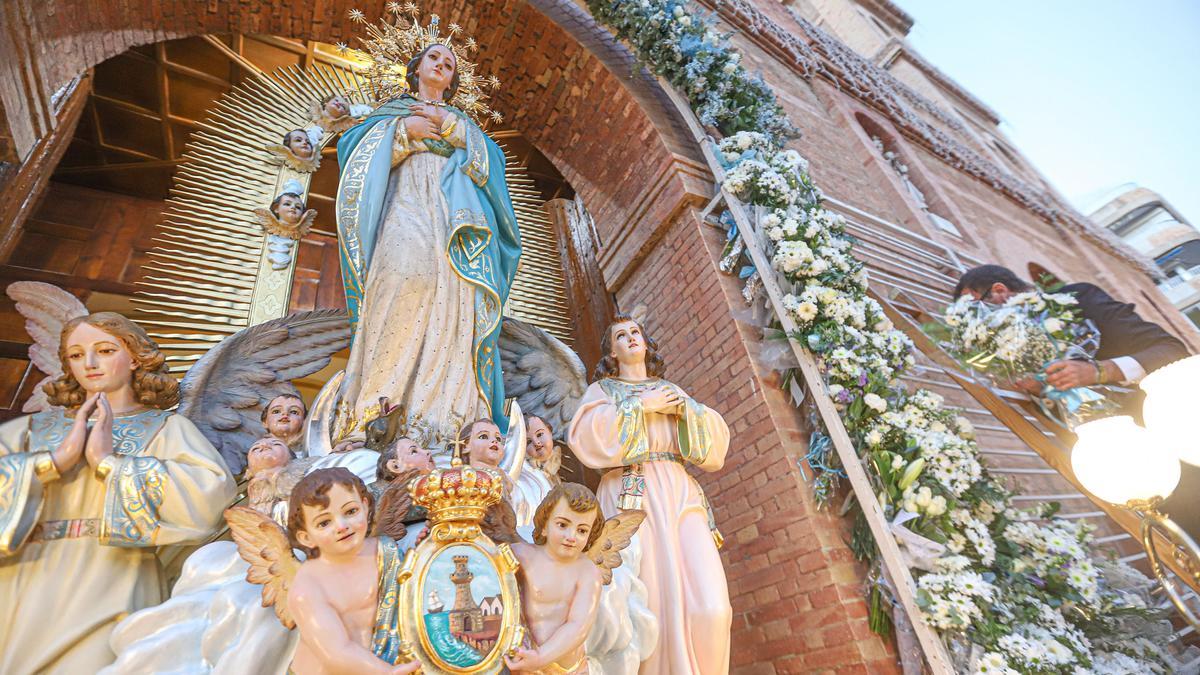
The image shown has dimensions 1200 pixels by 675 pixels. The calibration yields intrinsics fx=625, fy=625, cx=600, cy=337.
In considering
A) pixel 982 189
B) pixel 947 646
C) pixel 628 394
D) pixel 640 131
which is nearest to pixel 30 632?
pixel 628 394

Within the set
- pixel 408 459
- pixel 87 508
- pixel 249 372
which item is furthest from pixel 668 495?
pixel 249 372

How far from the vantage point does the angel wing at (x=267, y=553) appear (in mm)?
1444

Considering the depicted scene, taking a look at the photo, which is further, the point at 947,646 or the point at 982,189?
the point at 982,189

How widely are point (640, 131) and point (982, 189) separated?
7.61 meters

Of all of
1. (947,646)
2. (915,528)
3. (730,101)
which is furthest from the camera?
(730,101)

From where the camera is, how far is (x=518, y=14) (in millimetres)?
5309

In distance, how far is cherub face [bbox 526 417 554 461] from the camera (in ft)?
8.46

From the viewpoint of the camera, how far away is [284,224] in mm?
4406

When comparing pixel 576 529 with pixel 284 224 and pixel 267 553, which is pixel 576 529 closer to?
pixel 267 553

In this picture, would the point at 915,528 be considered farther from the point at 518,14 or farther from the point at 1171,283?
the point at 1171,283

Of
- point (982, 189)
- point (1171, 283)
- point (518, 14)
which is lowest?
point (518, 14)

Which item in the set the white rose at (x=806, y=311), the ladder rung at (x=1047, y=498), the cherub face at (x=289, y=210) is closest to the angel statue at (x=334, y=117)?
the cherub face at (x=289, y=210)

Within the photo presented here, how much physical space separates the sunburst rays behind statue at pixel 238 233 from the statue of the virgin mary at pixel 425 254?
1398 millimetres

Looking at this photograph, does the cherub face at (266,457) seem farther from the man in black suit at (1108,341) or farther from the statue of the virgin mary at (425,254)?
the man in black suit at (1108,341)
